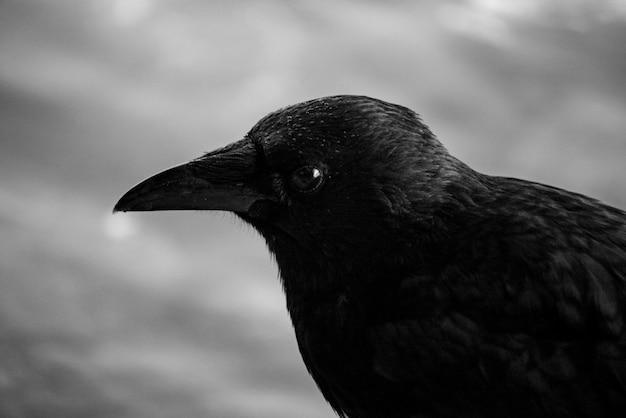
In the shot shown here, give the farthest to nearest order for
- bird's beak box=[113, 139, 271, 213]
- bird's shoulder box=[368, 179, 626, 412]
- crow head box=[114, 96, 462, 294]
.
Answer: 1. bird's beak box=[113, 139, 271, 213]
2. crow head box=[114, 96, 462, 294]
3. bird's shoulder box=[368, 179, 626, 412]

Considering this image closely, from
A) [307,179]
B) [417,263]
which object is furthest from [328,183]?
[417,263]

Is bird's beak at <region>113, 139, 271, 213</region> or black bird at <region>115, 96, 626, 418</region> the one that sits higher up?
bird's beak at <region>113, 139, 271, 213</region>

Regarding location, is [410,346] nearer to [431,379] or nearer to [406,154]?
[431,379]

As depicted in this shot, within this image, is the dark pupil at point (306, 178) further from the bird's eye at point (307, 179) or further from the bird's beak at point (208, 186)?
the bird's beak at point (208, 186)

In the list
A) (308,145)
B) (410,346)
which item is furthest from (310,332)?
(308,145)

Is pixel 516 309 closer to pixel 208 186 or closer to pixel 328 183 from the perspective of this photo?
pixel 328 183

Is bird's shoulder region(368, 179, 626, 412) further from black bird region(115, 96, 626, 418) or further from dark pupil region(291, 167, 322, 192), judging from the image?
dark pupil region(291, 167, 322, 192)

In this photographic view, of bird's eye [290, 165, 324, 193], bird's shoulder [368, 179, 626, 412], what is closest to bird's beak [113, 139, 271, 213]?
bird's eye [290, 165, 324, 193]

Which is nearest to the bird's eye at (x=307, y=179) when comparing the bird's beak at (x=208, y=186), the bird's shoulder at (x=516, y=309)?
the bird's beak at (x=208, y=186)

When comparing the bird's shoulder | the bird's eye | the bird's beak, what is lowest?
the bird's shoulder
